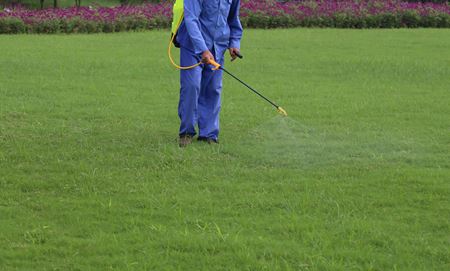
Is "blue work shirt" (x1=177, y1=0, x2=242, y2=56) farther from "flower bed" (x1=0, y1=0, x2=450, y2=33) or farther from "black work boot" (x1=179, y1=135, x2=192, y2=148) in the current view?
"flower bed" (x1=0, y1=0, x2=450, y2=33)

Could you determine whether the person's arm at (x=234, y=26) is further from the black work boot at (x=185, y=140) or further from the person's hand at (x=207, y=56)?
the black work boot at (x=185, y=140)

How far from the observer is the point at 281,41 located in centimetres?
1870

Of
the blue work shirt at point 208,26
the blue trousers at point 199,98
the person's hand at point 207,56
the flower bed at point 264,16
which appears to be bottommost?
the flower bed at point 264,16

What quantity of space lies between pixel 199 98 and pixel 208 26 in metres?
0.71

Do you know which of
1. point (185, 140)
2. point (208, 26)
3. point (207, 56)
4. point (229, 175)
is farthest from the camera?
point (208, 26)

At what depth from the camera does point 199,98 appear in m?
8.75

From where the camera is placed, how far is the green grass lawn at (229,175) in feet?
17.6

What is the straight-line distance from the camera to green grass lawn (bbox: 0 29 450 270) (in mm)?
5352

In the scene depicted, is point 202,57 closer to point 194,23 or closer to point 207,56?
point 207,56

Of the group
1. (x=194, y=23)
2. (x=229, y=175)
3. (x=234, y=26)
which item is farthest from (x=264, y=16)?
(x=229, y=175)

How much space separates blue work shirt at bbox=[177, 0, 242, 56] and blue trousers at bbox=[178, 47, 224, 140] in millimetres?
107

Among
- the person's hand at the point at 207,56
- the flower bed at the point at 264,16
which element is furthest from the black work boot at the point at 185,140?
the flower bed at the point at 264,16

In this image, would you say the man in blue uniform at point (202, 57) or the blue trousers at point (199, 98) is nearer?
the man in blue uniform at point (202, 57)

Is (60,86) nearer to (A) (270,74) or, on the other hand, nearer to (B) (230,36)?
(A) (270,74)
